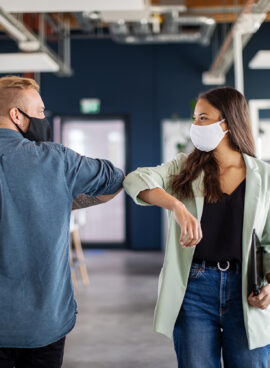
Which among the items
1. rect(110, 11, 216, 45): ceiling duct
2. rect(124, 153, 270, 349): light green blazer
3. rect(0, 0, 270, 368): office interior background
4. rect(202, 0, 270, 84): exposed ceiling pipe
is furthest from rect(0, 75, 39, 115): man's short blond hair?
rect(0, 0, 270, 368): office interior background

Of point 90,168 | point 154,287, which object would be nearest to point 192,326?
point 90,168

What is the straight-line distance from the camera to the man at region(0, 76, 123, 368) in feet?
4.20

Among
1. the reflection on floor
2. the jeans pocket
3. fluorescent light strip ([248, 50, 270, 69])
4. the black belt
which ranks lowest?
the reflection on floor

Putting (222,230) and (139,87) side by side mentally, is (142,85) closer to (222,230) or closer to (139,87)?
(139,87)

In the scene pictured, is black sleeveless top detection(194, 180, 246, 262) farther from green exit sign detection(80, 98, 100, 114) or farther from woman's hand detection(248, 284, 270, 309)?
green exit sign detection(80, 98, 100, 114)

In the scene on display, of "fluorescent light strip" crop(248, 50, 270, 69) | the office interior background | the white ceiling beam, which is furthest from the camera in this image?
the office interior background

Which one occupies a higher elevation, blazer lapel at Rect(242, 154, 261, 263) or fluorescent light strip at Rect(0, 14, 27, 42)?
fluorescent light strip at Rect(0, 14, 27, 42)

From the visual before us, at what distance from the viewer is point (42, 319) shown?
1.29 metres

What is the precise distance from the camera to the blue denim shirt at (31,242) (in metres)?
1.28

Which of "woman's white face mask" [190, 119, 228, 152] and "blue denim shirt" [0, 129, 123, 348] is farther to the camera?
"woman's white face mask" [190, 119, 228, 152]

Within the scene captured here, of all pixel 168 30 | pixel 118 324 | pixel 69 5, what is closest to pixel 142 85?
pixel 168 30

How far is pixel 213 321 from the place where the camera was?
153 centimetres

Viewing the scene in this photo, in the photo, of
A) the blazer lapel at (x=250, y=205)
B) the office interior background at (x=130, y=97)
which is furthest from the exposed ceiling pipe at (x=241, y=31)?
the blazer lapel at (x=250, y=205)

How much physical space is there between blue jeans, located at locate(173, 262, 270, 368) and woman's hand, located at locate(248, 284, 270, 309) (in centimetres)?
4
